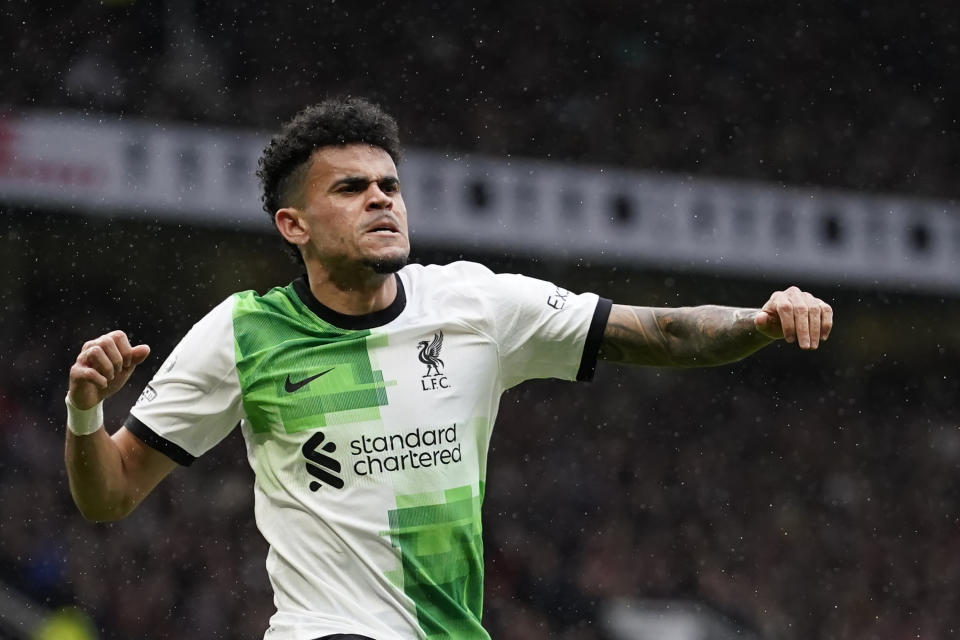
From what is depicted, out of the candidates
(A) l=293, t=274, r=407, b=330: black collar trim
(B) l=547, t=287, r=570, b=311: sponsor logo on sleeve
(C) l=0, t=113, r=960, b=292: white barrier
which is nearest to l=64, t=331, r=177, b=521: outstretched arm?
(A) l=293, t=274, r=407, b=330: black collar trim

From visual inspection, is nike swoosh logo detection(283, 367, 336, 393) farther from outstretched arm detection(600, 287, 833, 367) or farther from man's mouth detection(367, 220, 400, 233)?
outstretched arm detection(600, 287, 833, 367)

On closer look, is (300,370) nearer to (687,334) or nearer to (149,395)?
(149,395)

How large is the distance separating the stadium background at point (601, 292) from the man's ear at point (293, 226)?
7406 mm

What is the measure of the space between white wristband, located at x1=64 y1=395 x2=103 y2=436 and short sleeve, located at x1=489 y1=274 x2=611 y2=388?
1.04 meters

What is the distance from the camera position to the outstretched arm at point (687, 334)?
3.50 m

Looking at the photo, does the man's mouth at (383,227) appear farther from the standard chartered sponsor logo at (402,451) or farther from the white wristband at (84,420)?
the white wristband at (84,420)

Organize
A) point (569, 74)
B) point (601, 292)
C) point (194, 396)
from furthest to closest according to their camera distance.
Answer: point (601, 292), point (569, 74), point (194, 396)

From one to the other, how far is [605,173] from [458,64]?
204cm

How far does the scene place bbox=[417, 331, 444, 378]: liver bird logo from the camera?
360 cm

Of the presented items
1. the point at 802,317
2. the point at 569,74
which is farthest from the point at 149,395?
the point at 569,74

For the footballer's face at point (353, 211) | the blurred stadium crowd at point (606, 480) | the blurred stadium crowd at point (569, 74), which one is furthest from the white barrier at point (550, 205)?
the footballer's face at point (353, 211)

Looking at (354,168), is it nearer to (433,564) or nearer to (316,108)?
(316,108)

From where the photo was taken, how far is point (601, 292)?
50.8 ft

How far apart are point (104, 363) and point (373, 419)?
666mm
